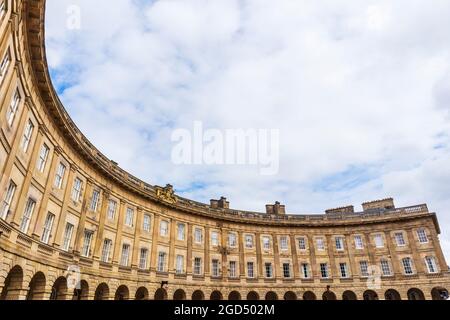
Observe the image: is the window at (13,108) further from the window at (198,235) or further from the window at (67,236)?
the window at (198,235)

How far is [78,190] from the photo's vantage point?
2386 centimetres

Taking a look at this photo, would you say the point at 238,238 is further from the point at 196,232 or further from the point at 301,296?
the point at 301,296

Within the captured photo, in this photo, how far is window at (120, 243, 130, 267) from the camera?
91.7 feet

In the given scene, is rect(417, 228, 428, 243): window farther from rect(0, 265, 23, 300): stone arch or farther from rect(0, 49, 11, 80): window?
rect(0, 49, 11, 80): window

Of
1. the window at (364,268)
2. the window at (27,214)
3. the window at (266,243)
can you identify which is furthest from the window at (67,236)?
the window at (364,268)

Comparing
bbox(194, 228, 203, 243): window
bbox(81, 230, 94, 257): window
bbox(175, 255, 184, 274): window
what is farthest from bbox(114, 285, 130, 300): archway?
bbox(194, 228, 203, 243): window

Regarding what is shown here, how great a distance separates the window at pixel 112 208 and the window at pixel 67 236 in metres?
5.06

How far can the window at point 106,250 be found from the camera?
25.9 metres

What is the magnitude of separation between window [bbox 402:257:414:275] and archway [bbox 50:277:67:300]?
3839cm

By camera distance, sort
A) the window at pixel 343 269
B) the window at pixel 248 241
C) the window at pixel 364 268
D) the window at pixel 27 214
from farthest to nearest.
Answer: the window at pixel 248 241
the window at pixel 343 269
the window at pixel 364 268
the window at pixel 27 214

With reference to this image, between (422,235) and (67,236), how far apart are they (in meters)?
41.1

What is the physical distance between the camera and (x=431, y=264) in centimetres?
3756

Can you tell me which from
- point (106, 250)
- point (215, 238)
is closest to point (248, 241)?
point (215, 238)

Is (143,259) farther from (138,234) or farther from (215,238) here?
(215,238)
